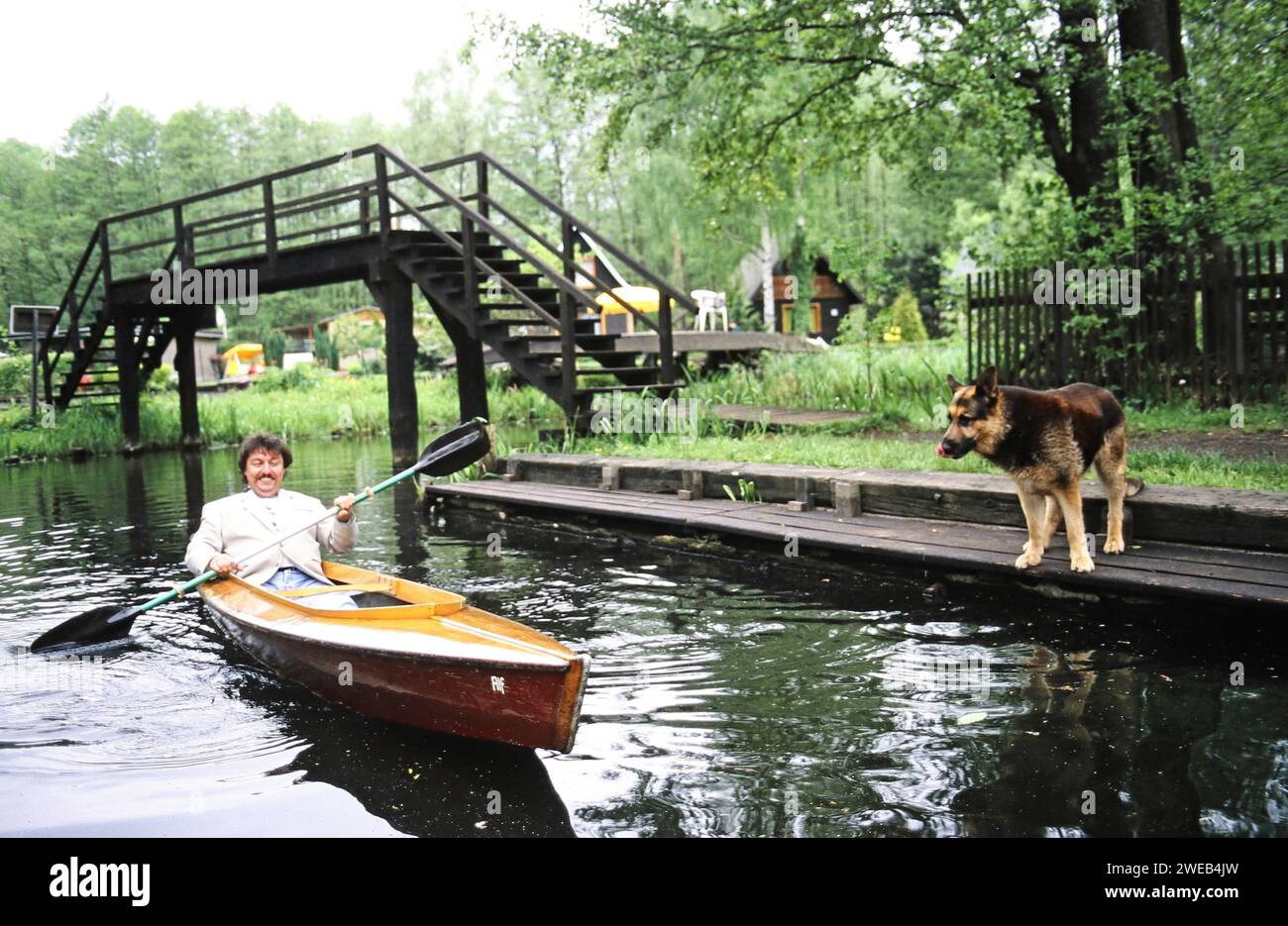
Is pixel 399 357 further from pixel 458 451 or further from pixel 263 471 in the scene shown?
pixel 263 471

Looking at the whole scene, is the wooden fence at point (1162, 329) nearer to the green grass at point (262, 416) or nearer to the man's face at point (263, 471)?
the man's face at point (263, 471)

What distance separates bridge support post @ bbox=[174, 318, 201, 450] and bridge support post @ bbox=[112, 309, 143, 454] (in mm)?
865

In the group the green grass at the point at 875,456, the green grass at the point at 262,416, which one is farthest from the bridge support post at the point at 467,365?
the green grass at the point at 262,416

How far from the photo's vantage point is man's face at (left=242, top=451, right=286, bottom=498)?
6.91 meters

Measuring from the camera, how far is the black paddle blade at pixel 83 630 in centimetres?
707

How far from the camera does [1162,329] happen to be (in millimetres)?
12602

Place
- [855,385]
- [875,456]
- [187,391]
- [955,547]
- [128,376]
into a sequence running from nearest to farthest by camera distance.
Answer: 1. [955,547]
2. [875,456]
3. [855,385]
4. [128,376]
5. [187,391]

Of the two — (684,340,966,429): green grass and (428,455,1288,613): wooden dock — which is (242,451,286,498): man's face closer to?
(428,455,1288,613): wooden dock

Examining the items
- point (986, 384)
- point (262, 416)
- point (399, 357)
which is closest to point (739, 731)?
point (986, 384)

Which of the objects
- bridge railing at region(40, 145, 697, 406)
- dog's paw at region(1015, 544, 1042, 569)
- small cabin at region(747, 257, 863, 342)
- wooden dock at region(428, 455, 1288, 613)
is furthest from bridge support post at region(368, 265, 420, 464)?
small cabin at region(747, 257, 863, 342)

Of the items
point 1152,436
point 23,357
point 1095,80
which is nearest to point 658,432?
point 1152,436

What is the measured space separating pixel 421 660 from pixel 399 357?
480 inches

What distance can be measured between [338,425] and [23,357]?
9.20 metres

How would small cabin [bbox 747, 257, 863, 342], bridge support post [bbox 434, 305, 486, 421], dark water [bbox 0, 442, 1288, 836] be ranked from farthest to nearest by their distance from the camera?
1. small cabin [bbox 747, 257, 863, 342]
2. bridge support post [bbox 434, 305, 486, 421]
3. dark water [bbox 0, 442, 1288, 836]
